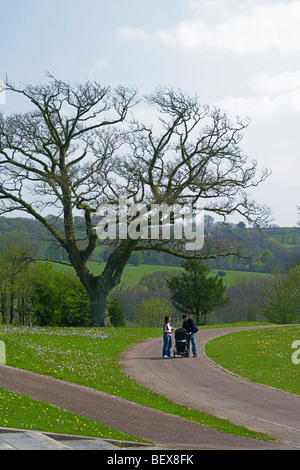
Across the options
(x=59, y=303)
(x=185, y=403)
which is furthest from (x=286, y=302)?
(x=185, y=403)

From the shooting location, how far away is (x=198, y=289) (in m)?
66.5

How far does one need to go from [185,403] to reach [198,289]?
4941 centimetres

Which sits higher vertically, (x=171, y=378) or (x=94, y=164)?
(x=94, y=164)

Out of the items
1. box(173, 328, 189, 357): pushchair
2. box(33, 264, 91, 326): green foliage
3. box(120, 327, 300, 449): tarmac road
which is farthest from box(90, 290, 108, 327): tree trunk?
box(33, 264, 91, 326): green foliage

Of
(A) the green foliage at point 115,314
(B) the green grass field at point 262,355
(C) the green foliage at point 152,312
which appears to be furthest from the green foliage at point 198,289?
(B) the green grass field at point 262,355

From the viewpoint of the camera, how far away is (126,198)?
4147 cm

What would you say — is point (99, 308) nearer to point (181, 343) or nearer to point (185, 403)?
point (181, 343)

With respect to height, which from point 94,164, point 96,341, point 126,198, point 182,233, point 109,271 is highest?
point 94,164

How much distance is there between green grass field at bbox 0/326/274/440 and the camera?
13250 mm

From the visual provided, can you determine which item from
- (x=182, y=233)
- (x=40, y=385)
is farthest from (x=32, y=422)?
(x=182, y=233)

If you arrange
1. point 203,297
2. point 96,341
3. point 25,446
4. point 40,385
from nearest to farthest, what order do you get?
point 25,446 < point 40,385 < point 96,341 < point 203,297

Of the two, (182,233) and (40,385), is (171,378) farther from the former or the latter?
(182,233)

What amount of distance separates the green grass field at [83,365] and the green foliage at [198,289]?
2814 cm

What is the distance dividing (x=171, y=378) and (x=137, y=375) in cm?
137
